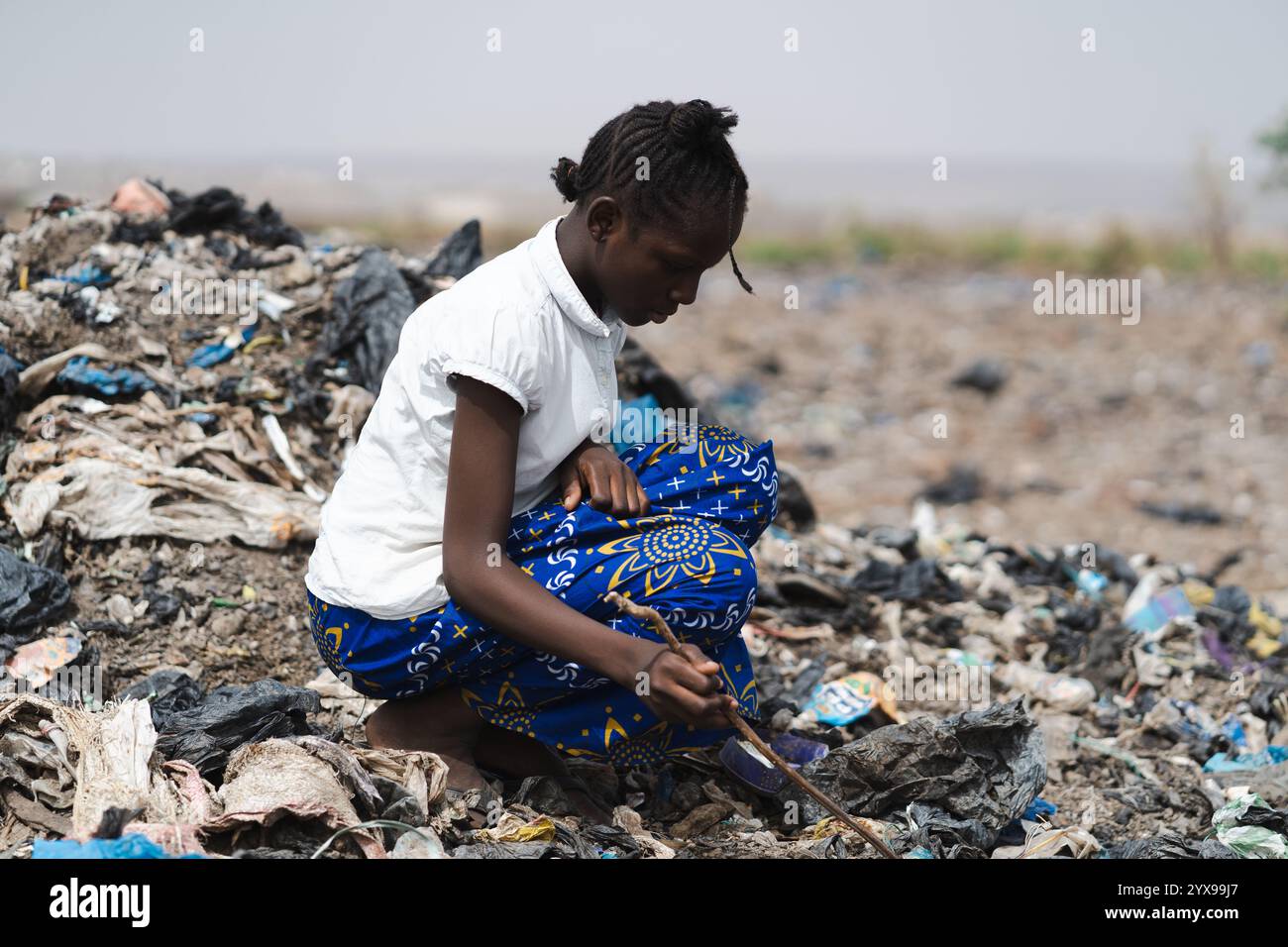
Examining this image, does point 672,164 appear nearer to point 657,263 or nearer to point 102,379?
point 657,263

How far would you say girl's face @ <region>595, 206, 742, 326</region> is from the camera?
2195 millimetres

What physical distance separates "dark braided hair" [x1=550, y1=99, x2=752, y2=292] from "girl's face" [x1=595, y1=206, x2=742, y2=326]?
0.02 meters

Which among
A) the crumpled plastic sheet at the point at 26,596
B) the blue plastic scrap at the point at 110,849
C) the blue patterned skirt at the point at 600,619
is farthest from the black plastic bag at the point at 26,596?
the blue plastic scrap at the point at 110,849

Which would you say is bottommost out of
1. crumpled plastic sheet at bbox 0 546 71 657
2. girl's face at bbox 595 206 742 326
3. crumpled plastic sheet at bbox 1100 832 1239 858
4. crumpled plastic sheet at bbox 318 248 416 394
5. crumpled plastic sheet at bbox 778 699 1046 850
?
crumpled plastic sheet at bbox 1100 832 1239 858

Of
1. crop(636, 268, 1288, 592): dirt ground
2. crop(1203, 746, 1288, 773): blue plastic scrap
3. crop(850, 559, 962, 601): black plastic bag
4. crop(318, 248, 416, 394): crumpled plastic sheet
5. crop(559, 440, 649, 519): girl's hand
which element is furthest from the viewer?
crop(636, 268, 1288, 592): dirt ground

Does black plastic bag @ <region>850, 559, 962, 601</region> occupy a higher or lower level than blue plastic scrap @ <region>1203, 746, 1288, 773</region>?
higher

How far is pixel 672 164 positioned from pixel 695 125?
0.09m

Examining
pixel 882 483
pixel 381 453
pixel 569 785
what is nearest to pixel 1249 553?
pixel 882 483

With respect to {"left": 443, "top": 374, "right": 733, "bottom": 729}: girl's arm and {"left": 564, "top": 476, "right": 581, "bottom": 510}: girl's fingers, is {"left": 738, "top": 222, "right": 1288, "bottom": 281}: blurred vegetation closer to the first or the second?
{"left": 564, "top": 476, "right": 581, "bottom": 510}: girl's fingers

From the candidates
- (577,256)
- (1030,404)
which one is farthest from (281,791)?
(1030,404)

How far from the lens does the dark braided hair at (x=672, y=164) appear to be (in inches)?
85.6

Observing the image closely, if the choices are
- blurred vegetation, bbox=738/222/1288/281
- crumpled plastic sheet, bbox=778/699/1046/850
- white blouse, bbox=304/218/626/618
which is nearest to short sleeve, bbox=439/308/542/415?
white blouse, bbox=304/218/626/618

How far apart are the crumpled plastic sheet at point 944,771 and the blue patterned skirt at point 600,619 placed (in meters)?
0.29

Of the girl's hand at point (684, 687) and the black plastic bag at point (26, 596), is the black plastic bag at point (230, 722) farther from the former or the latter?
the girl's hand at point (684, 687)
